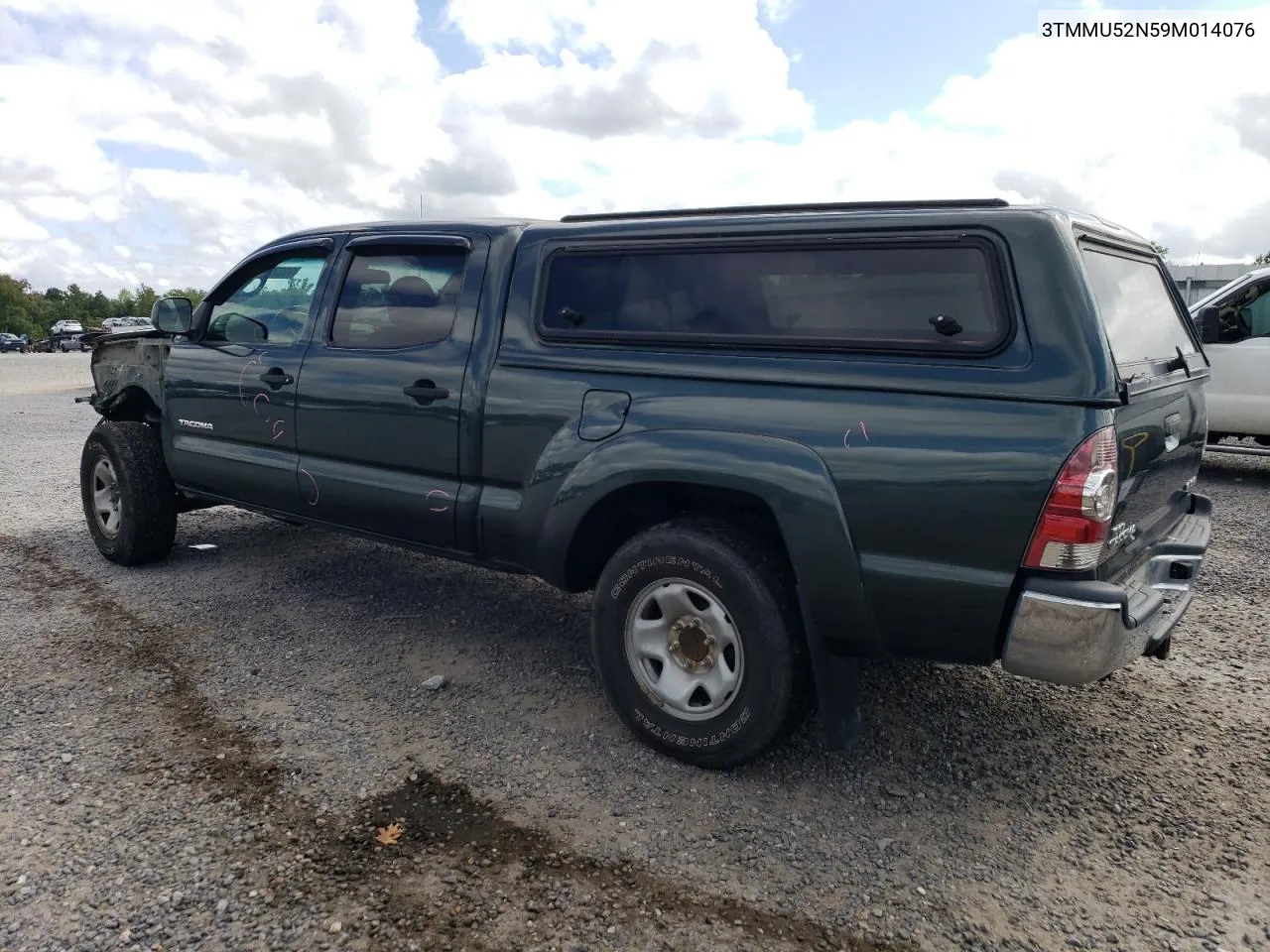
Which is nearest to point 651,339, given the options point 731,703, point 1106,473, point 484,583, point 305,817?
point 731,703

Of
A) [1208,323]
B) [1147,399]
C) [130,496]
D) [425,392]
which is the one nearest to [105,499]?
[130,496]

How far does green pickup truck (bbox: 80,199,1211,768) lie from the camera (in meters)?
2.56

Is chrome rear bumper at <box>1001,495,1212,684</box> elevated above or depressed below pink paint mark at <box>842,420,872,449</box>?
below

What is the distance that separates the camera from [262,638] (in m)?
4.27

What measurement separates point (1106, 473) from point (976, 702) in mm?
1531

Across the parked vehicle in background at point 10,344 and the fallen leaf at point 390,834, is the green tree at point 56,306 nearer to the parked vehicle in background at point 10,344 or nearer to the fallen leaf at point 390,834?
the parked vehicle in background at point 10,344

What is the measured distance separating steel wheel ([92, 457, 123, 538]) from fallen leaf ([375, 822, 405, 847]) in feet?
11.2

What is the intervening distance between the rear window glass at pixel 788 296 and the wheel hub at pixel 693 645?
969 millimetres

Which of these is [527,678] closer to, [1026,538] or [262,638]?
[262,638]

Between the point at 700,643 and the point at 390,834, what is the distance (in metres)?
1.13

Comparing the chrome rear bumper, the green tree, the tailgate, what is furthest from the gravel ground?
the green tree

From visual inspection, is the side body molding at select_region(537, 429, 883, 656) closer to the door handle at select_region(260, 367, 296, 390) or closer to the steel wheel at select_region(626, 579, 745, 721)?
the steel wheel at select_region(626, 579, 745, 721)

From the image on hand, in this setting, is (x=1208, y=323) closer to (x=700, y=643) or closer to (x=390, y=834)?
(x=700, y=643)

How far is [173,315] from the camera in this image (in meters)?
5.11
